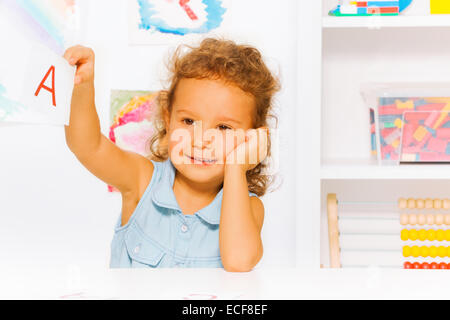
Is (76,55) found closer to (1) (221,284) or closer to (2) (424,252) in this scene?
(1) (221,284)

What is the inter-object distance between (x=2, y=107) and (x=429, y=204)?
1.01 meters

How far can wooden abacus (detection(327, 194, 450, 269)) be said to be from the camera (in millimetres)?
1154

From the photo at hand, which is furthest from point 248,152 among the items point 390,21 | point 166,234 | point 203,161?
point 390,21

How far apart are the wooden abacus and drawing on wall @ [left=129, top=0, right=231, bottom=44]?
1.78 feet

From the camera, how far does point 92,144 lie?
805 mm

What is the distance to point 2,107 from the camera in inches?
19.0

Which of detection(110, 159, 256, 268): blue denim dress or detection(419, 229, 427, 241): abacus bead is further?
detection(419, 229, 427, 241): abacus bead

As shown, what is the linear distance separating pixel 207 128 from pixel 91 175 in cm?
52

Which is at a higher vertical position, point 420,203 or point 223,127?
point 223,127

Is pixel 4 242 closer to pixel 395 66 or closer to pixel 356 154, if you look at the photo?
pixel 356 154

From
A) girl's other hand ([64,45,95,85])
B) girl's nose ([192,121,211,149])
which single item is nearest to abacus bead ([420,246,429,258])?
girl's nose ([192,121,211,149])

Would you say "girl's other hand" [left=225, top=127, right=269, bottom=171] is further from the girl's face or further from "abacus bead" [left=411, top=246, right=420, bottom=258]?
"abacus bead" [left=411, top=246, right=420, bottom=258]

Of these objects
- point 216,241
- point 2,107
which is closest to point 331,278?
point 2,107

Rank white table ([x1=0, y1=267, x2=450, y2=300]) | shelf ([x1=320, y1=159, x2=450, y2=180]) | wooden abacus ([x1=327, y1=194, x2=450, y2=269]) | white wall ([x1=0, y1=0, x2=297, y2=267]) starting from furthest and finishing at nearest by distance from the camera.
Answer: white wall ([x1=0, y1=0, x2=297, y2=267]) < wooden abacus ([x1=327, y1=194, x2=450, y2=269]) < shelf ([x1=320, y1=159, x2=450, y2=180]) < white table ([x1=0, y1=267, x2=450, y2=300])
